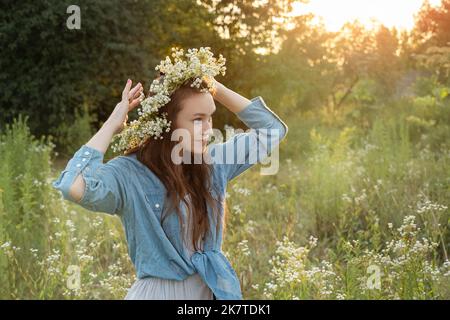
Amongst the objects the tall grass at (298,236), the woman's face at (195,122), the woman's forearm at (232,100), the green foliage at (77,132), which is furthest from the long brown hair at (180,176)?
the green foliage at (77,132)

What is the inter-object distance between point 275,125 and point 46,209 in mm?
3805

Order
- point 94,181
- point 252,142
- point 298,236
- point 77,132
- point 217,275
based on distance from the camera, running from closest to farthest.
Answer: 1. point 94,181
2. point 217,275
3. point 252,142
4. point 298,236
5. point 77,132

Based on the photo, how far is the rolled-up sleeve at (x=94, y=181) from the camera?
6.76 feet

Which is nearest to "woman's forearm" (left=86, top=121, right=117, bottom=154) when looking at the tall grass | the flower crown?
the flower crown

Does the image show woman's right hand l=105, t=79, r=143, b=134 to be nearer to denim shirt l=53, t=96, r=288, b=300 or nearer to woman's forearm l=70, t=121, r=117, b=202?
woman's forearm l=70, t=121, r=117, b=202

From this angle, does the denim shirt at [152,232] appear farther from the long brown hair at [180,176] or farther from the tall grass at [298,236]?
the tall grass at [298,236]

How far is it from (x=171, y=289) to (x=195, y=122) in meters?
0.57

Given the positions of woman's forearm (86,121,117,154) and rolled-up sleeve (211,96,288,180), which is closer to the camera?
woman's forearm (86,121,117,154)

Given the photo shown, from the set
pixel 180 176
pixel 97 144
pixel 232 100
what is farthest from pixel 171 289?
pixel 232 100

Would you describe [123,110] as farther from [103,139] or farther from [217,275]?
[217,275]

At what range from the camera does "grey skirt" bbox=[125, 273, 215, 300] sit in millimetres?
2248

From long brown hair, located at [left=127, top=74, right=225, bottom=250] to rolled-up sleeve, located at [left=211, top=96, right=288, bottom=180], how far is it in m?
0.19

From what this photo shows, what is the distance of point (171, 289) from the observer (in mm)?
2252
